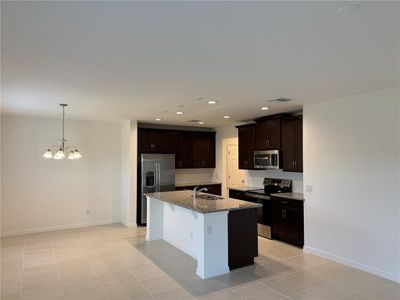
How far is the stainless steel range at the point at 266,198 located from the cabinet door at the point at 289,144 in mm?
632

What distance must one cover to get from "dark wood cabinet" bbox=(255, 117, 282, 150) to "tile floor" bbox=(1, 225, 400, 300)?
194 centimetres

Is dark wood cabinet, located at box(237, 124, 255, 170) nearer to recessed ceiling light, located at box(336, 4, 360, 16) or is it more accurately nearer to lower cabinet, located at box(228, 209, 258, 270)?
lower cabinet, located at box(228, 209, 258, 270)

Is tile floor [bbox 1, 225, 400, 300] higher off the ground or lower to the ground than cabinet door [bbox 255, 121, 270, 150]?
lower

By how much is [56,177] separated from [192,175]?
350cm

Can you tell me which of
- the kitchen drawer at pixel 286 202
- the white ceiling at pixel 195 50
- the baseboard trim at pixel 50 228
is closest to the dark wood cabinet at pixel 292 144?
the kitchen drawer at pixel 286 202

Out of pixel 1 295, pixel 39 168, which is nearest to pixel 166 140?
pixel 39 168

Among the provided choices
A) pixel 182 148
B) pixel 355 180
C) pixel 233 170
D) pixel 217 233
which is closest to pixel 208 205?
pixel 217 233

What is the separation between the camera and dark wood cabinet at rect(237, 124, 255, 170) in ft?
21.2

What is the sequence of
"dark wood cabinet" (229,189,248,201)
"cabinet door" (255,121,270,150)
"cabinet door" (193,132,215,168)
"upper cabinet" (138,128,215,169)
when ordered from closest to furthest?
"cabinet door" (255,121,270,150) < "dark wood cabinet" (229,189,248,201) < "upper cabinet" (138,128,215,169) < "cabinet door" (193,132,215,168)

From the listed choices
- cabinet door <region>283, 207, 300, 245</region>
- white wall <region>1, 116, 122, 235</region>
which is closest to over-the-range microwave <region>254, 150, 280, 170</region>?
cabinet door <region>283, 207, 300, 245</region>

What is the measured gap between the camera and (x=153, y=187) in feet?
22.5

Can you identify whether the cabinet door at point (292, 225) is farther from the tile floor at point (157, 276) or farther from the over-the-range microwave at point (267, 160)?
the over-the-range microwave at point (267, 160)

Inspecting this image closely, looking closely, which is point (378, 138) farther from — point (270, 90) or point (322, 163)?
point (270, 90)

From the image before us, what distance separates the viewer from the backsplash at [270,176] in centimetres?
581
